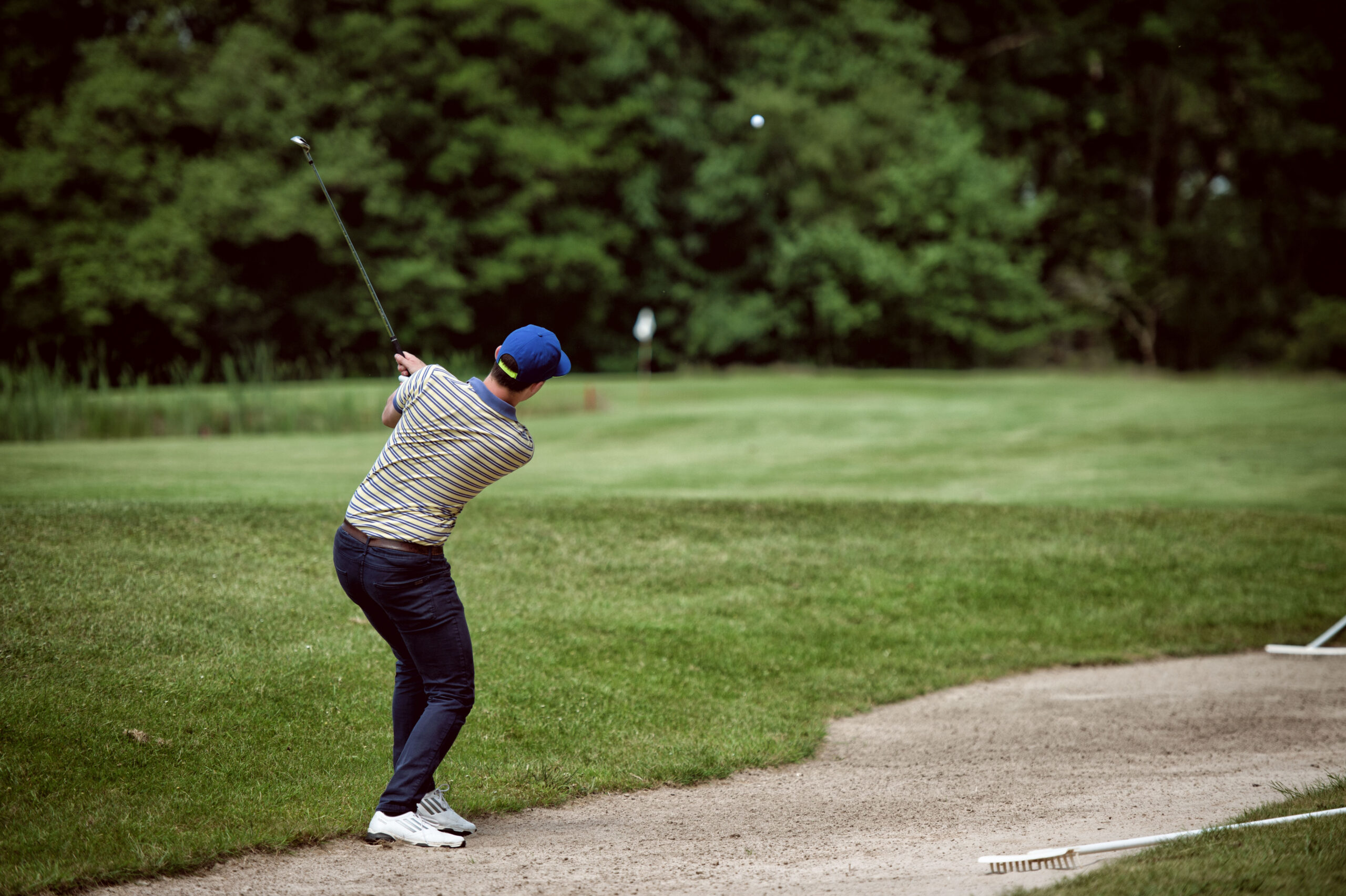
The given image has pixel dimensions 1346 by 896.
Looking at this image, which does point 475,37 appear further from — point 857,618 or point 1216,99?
point 857,618

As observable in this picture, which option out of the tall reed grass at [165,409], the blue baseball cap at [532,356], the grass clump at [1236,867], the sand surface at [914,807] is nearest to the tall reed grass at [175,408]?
the tall reed grass at [165,409]

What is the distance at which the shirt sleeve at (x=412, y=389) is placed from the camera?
5.28 metres

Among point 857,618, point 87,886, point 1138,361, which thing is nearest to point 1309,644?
point 857,618

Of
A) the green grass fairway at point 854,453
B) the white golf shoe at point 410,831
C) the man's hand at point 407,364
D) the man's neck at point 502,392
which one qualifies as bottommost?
the white golf shoe at point 410,831

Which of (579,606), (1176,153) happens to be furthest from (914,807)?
(1176,153)

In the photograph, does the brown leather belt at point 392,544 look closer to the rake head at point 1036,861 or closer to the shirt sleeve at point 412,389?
the shirt sleeve at point 412,389

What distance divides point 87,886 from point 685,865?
248 centimetres

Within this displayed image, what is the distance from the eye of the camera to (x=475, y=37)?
4266 cm

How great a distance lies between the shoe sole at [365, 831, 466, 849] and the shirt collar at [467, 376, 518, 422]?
1928mm

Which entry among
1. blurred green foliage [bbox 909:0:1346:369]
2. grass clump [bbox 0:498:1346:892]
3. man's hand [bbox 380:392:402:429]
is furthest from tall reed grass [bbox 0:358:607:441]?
blurred green foliage [bbox 909:0:1346:369]

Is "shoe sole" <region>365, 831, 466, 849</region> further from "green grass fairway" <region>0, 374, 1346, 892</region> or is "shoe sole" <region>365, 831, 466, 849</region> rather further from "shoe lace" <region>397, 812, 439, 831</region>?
"green grass fairway" <region>0, 374, 1346, 892</region>

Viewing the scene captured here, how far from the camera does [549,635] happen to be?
9227 millimetres

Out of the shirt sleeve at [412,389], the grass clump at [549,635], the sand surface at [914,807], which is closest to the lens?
the sand surface at [914,807]

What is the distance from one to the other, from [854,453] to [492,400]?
15.0m
